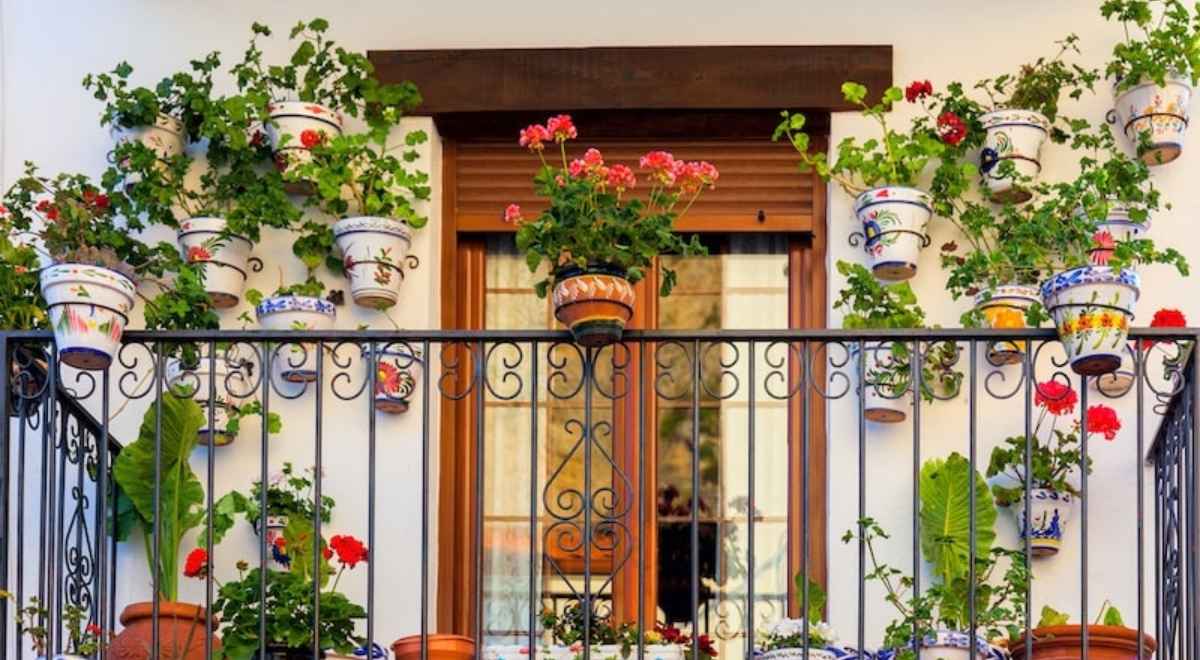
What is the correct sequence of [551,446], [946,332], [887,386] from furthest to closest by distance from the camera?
[551,446] → [887,386] → [946,332]

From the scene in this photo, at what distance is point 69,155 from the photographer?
9.74m

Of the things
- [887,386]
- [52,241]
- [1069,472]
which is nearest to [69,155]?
[52,241]

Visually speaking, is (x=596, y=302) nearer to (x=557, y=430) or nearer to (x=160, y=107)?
(x=557, y=430)

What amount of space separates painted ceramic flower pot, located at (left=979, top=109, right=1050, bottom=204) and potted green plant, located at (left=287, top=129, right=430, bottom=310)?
1.93m

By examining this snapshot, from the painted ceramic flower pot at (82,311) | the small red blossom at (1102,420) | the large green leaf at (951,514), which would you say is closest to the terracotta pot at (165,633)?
the painted ceramic flower pot at (82,311)

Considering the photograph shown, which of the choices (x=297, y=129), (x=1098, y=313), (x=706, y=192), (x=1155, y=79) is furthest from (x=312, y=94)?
(x=1098, y=313)

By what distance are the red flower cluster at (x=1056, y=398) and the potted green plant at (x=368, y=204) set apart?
2.19m

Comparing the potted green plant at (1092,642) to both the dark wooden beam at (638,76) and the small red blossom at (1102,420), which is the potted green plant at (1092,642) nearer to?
the small red blossom at (1102,420)

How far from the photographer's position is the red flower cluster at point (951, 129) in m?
9.36

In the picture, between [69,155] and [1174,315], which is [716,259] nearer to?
[1174,315]

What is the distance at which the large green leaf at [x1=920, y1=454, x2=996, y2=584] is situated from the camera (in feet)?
28.9

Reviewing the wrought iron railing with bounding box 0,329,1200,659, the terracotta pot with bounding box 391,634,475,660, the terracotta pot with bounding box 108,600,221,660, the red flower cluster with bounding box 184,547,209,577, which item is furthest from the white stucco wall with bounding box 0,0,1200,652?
the terracotta pot with bounding box 108,600,221,660

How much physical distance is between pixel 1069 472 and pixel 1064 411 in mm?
234

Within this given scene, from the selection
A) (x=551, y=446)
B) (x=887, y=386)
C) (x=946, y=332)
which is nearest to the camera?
(x=946, y=332)
